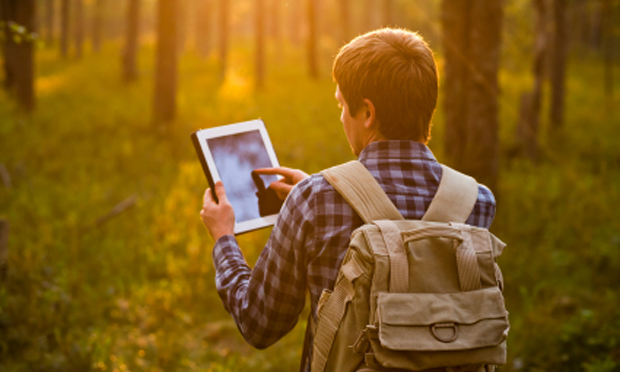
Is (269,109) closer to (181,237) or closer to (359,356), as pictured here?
(181,237)

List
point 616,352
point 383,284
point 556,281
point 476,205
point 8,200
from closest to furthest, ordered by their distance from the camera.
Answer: point 383,284
point 476,205
point 616,352
point 556,281
point 8,200

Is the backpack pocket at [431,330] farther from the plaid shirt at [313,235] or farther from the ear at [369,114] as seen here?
the ear at [369,114]

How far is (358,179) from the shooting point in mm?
1767

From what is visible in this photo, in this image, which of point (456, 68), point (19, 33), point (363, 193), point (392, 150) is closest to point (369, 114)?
point (392, 150)

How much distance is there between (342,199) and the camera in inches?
69.5

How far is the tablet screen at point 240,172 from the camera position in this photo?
7.69 feet

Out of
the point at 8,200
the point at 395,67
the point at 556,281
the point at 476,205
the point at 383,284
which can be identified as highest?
the point at 395,67

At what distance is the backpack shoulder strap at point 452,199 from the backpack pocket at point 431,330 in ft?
0.84

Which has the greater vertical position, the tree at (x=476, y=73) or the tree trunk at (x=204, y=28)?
the tree trunk at (x=204, y=28)

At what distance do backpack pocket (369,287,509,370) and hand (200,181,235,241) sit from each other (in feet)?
2.60

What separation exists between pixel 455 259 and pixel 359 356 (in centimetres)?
44

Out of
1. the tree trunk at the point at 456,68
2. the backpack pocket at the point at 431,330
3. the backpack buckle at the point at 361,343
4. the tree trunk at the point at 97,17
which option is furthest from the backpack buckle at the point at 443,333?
the tree trunk at the point at 97,17

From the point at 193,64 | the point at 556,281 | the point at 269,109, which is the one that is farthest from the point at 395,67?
the point at 193,64

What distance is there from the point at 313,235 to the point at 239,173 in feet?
2.26
